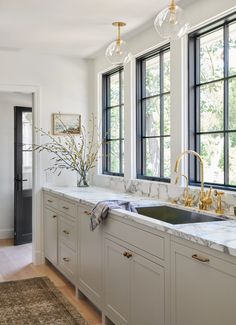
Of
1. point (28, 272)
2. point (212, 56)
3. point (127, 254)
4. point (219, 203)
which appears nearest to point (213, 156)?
point (219, 203)

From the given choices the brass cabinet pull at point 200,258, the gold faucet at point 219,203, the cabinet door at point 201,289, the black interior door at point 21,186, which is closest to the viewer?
the cabinet door at point 201,289

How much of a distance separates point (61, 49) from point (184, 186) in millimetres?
2315

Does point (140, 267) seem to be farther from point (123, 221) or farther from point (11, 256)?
point (11, 256)

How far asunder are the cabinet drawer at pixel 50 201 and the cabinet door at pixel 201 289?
95.2 inches

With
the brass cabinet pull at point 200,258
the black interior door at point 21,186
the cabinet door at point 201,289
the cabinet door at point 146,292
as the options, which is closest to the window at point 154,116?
the cabinet door at point 146,292

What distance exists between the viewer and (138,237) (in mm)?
2646

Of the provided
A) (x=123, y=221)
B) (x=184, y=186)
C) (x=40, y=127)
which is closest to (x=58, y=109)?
(x=40, y=127)

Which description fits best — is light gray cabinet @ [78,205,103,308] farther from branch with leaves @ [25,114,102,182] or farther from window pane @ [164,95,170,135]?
branch with leaves @ [25,114,102,182]

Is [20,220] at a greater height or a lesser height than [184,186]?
lesser

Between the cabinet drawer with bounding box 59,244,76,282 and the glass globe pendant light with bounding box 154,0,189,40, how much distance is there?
227cm

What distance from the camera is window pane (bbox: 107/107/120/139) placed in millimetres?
4843

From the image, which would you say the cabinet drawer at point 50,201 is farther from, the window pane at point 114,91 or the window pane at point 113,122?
the window pane at point 114,91

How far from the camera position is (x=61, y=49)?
4.78m

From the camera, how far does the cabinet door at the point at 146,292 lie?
7.82ft
